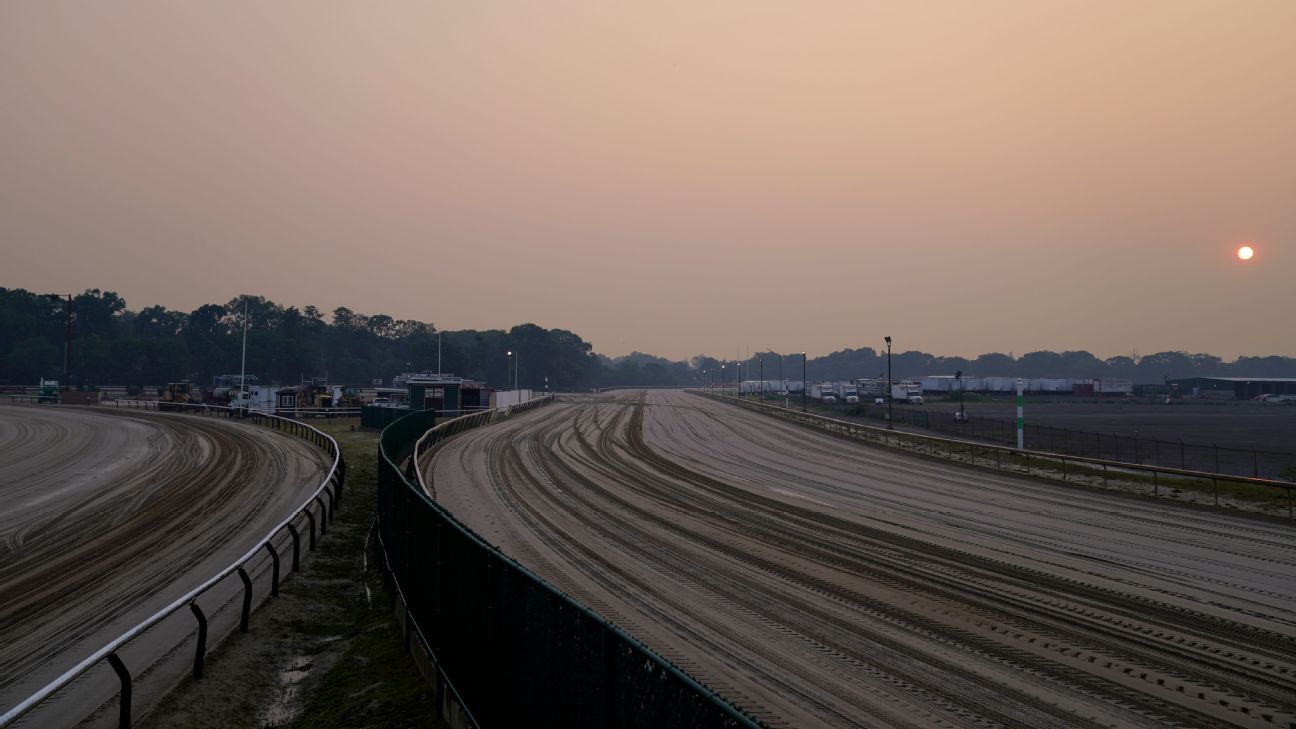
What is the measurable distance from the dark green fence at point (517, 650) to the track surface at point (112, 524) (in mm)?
5002

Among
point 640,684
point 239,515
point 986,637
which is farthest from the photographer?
point 239,515

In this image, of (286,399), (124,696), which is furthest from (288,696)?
(286,399)

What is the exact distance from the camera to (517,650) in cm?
640

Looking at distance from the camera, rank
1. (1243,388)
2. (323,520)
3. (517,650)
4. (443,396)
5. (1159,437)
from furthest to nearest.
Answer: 1. (1243,388)
2. (443,396)
3. (1159,437)
4. (323,520)
5. (517,650)

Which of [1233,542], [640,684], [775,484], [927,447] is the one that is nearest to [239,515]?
[775,484]

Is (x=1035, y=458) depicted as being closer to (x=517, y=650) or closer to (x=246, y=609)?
(x=246, y=609)

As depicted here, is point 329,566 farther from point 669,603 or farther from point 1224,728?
point 1224,728

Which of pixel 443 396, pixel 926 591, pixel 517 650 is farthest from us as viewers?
pixel 443 396

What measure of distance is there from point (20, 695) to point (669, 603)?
8450 millimetres

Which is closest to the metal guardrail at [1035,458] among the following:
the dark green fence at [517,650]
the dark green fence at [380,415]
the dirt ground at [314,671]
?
the dark green fence at [517,650]

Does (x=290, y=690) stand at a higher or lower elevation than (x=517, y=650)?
lower

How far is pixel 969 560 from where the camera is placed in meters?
16.1

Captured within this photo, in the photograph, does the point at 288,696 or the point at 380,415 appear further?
the point at 380,415

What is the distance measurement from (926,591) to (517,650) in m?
9.32
